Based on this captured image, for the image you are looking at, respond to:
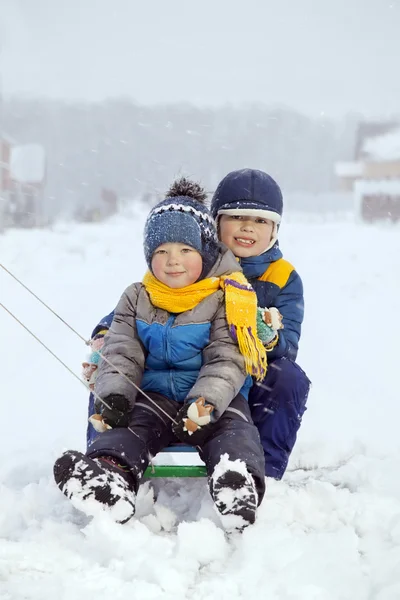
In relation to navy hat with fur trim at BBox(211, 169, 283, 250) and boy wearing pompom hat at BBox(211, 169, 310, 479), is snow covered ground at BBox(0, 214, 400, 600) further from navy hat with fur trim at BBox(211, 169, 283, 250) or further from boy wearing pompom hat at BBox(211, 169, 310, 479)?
navy hat with fur trim at BBox(211, 169, 283, 250)

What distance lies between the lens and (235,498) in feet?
7.02

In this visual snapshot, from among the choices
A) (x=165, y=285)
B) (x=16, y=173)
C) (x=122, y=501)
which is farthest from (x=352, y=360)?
(x=16, y=173)

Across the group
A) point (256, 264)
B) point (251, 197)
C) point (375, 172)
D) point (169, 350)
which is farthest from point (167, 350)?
point (375, 172)

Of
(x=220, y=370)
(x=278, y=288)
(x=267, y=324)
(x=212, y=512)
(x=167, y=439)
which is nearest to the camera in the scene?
(x=212, y=512)

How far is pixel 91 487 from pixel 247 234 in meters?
1.33

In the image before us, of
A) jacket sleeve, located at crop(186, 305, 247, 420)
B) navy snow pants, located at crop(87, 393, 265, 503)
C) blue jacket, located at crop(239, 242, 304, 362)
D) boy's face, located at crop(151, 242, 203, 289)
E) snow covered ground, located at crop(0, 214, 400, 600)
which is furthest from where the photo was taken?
blue jacket, located at crop(239, 242, 304, 362)

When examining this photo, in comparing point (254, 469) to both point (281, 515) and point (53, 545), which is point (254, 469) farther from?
point (53, 545)

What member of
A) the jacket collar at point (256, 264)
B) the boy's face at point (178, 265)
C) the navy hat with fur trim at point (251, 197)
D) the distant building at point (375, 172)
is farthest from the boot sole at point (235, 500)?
the distant building at point (375, 172)

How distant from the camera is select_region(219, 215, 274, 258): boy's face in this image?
2998mm

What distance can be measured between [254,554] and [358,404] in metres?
2.99

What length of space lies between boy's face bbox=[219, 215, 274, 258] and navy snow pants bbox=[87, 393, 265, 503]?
0.69 m

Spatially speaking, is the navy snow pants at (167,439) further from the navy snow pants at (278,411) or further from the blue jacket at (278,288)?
the blue jacket at (278,288)

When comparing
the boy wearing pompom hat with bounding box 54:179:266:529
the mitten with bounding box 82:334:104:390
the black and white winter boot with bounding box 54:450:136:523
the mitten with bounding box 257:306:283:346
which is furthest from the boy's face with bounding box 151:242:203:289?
the black and white winter boot with bounding box 54:450:136:523

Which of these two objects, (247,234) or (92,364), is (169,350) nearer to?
(92,364)
